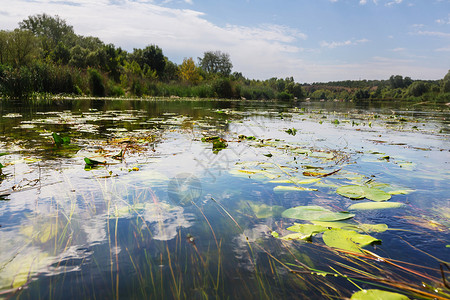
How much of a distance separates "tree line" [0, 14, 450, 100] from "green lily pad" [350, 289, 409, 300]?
13.2 metres

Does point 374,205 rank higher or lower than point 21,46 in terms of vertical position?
lower

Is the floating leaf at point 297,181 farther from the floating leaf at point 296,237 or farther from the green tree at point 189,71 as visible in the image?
the green tree at point 189,71

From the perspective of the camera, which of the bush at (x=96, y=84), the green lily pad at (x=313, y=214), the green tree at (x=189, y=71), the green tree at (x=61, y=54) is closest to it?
the green lily pad at (x=313, y=214)

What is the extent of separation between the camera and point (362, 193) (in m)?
1.65

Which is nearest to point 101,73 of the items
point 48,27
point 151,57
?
point 151,57

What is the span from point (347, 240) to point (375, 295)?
329mm

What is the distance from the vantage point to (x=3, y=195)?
1429mm

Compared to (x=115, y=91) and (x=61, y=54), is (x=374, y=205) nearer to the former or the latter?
(x=115, y=91)

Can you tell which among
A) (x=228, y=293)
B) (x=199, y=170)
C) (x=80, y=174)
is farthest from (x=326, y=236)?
(x=80, y=174)

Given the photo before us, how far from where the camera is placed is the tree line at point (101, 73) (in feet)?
41.9

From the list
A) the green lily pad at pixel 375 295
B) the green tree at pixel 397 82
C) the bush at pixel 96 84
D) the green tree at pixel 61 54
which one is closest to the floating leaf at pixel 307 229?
the green lily pad at pixel 375 295

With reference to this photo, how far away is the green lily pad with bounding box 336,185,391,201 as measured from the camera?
159 centimetres

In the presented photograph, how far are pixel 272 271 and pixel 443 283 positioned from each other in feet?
1.88

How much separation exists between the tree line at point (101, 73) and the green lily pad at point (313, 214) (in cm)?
1276
